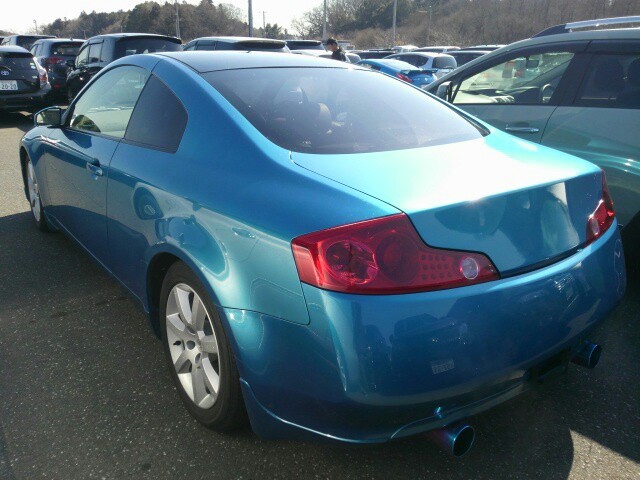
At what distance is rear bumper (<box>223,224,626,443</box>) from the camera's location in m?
1.54

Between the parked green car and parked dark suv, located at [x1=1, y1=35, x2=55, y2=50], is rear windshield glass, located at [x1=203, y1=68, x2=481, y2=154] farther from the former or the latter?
parked dark suv, located at [x1=1, y1=35, x2=55, y2=50]

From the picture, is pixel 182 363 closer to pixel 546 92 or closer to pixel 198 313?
pixel 198 313

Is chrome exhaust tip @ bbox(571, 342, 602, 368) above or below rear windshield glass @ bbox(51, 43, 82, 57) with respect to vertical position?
below

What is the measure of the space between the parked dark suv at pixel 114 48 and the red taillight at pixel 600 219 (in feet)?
31.0

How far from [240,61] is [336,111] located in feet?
2.08

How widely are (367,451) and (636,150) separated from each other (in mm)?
2375

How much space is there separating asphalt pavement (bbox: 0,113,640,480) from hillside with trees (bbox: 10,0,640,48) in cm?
5189

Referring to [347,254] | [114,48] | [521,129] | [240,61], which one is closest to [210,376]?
[347,254]

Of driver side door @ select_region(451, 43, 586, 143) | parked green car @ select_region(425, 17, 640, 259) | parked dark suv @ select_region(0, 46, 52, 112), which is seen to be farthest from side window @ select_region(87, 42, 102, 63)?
parked green car @ select_region(425, 17, 640, 259)

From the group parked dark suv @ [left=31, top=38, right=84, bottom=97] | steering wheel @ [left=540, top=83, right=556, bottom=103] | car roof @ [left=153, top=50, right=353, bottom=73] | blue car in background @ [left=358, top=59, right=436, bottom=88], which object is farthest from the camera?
blue car in background @ [left=358, top=59, right=436, bottom=88]

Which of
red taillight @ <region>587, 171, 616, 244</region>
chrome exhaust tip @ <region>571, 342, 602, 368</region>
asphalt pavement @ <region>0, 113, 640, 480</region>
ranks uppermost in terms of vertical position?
red taillight @ <region>587, 171, 616, 244</region>

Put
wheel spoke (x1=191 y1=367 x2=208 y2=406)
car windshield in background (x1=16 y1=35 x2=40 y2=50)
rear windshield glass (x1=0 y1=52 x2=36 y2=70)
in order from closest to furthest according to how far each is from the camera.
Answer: wheel spoke (x1=191 y1=367 x2=208 y2=406), rear windshield glass (x1=0 y1=52 x2=36 y2=70), car windshield in background (x1=16 y1=35 x2=40 y2=50)

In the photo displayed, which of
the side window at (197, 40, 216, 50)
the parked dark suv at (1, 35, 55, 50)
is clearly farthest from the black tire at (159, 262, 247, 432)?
the parked dark suv at (1, 35, 55, 50)

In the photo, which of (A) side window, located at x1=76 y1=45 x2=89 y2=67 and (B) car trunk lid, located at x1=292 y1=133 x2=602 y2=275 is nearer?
(B) car trunk lid, located at x1=292 y1=133 x2=602 y2=275
